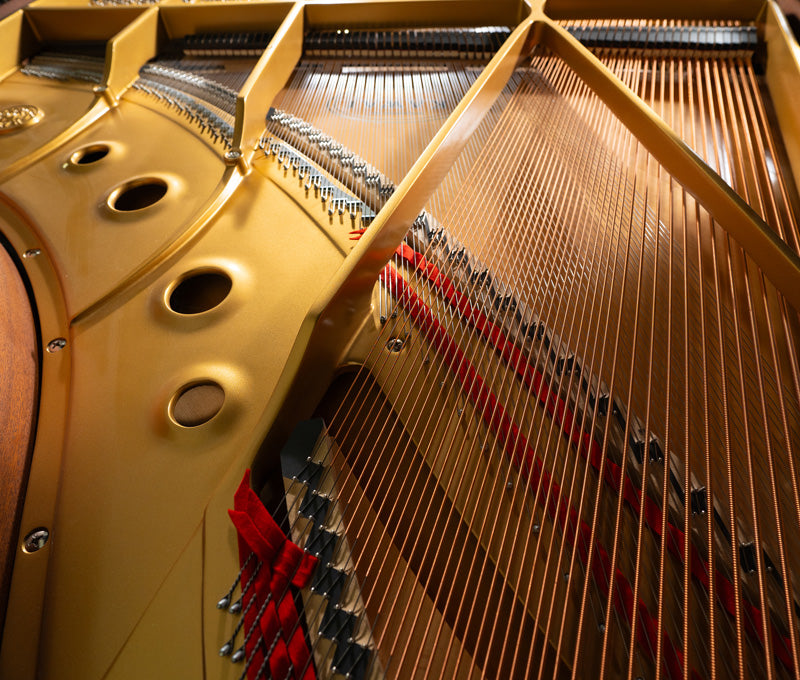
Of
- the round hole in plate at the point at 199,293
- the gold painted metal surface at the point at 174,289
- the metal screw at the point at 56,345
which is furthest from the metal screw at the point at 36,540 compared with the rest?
the round hole in plate at the point at 199,293

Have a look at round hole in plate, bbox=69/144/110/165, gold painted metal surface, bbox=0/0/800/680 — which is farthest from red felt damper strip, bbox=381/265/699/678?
round hole in plate, bbox=69/144/110/165

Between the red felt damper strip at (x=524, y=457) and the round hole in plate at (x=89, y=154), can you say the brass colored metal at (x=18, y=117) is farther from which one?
the red felt damper strip at (x=524, y=457)

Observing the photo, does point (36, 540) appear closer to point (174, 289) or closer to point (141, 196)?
point (174, 289)

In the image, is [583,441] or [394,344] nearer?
[583,441]

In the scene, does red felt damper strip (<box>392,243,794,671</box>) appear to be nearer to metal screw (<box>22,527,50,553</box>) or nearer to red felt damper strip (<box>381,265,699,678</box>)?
red felt damper strip (<box>381,265,699,678</box>)

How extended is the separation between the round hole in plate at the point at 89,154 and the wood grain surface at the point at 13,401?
1.78ft

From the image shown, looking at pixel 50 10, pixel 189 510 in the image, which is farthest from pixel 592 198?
pixel 50 10

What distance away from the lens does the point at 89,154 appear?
2.13 m

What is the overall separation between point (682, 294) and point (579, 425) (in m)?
0.47

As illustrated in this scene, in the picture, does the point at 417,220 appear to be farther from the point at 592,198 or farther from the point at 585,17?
the point at 585,17

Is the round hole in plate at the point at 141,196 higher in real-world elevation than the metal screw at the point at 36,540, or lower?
higher

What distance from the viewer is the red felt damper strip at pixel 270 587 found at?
0.90m

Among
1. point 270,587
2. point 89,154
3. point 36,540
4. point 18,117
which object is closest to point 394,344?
Answer: point 270,587

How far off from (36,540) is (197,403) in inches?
15.4
